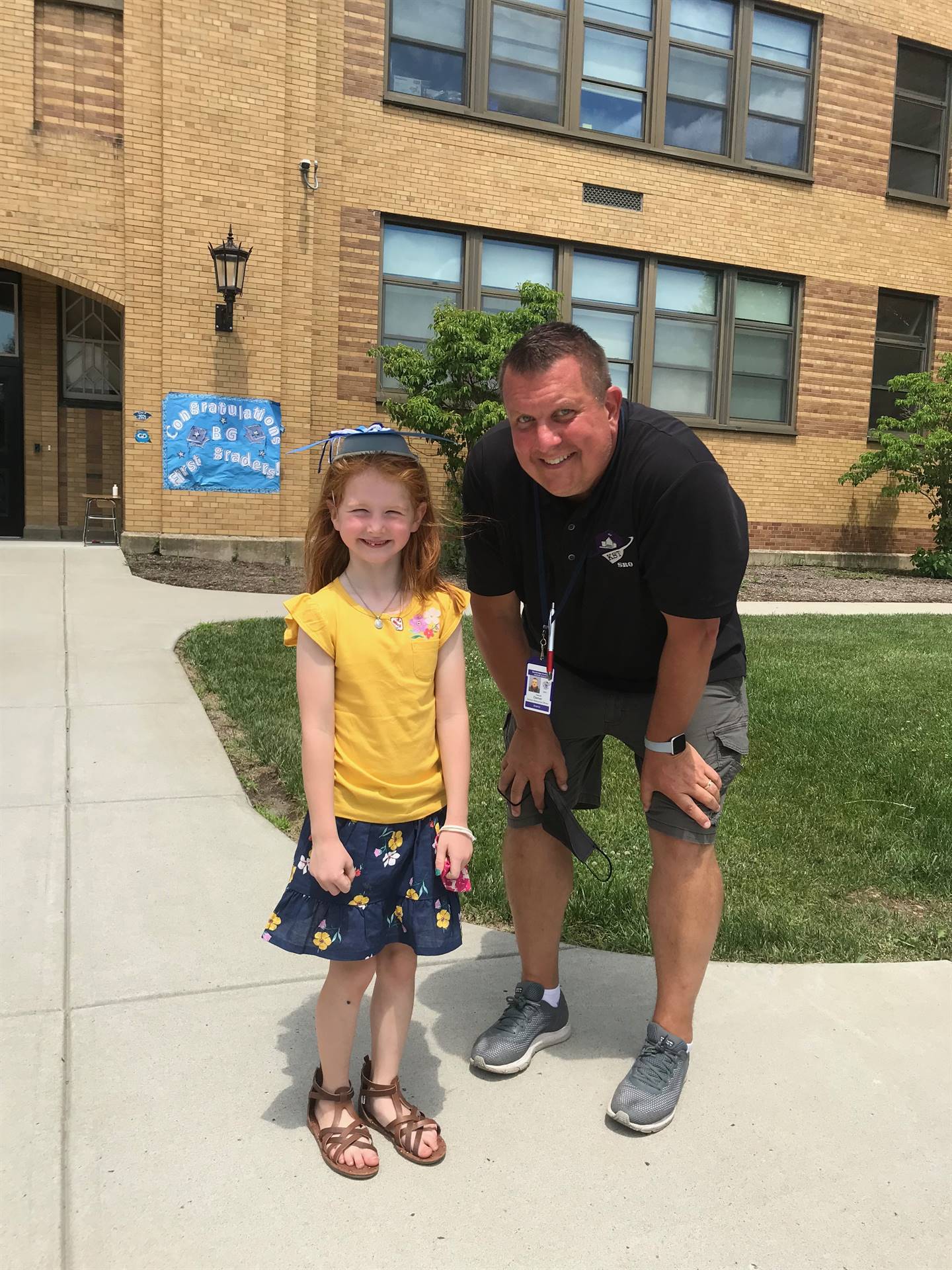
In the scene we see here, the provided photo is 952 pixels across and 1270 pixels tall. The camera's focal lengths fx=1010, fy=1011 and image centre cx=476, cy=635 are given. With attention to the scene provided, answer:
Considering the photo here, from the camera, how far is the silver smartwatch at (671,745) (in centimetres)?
239

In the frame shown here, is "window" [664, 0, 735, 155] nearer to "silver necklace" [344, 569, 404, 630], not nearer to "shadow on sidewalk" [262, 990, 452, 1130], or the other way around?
"silver necklace" [344, 569, 404, 630]

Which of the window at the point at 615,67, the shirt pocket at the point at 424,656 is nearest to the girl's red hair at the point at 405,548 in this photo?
the shirt pocket at the point at 424,656

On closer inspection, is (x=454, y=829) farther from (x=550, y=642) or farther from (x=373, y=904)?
(x=550, y=642)

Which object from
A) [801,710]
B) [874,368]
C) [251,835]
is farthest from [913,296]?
[251,835]

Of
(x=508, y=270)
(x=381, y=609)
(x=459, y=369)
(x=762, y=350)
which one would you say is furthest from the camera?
(x=762, y=350)

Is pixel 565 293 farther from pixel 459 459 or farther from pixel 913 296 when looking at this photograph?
pixel 913 296

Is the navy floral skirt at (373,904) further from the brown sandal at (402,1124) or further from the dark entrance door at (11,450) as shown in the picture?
the dark entrance door at (11,450)

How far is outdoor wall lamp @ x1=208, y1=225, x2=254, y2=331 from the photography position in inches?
459

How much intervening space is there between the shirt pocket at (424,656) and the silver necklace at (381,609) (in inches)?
3.2

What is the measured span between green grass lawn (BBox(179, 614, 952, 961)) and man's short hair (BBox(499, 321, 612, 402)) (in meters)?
1.92

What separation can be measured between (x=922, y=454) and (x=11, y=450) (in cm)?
1361

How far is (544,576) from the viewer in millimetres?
2459

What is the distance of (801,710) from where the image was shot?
6.00 meters

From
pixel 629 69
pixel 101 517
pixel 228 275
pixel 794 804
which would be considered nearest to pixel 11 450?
pixel 101 517
